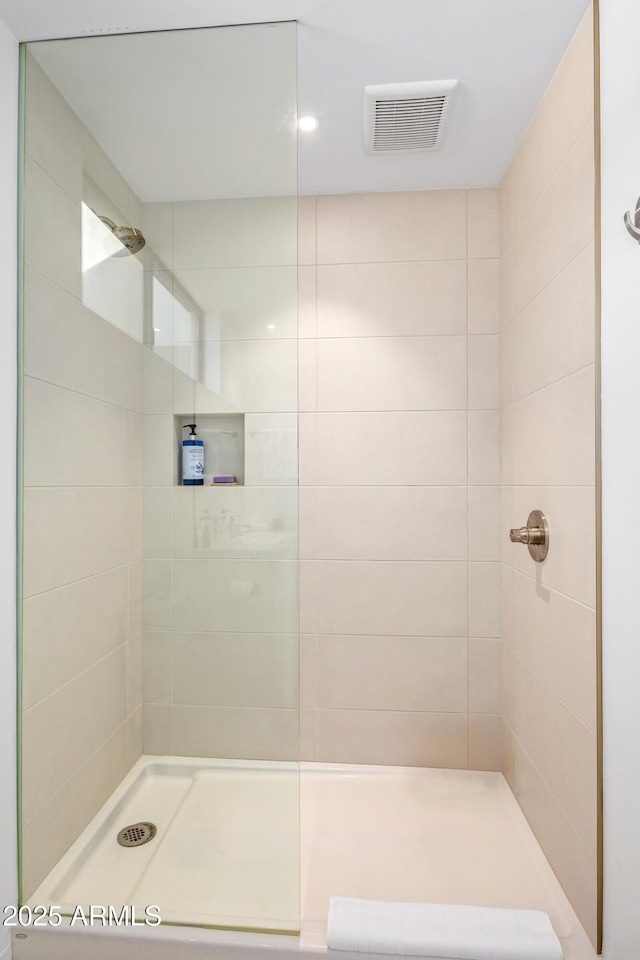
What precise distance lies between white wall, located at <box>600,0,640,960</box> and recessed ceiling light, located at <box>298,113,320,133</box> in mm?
740

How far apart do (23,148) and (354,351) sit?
1107 millimetres

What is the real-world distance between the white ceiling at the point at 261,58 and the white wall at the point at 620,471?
242 millimetres

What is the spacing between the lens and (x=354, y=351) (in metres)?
1.98

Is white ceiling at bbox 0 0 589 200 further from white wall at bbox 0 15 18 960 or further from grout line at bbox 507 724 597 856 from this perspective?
grout line at bbox 507 724 597 856

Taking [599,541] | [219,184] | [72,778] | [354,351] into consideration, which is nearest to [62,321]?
[219,184]

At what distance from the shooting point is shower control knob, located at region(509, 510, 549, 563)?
4.89 feet

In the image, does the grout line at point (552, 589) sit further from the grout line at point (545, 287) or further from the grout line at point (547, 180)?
the grout line at point (547, 180)

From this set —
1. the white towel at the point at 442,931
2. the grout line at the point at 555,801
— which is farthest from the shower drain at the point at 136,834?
the grout line at the point at 555,801

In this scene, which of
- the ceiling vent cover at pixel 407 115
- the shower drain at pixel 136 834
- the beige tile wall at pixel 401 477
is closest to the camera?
the shower drain at pixel 136 834

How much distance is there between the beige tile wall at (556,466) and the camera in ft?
4.07

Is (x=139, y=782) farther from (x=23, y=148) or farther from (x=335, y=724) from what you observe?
(x=23, y=148)

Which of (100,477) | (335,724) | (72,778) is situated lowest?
(335,724)

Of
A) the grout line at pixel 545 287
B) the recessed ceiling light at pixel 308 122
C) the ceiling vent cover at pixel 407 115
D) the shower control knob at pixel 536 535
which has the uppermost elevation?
the recessed ceiling light at pixel 308 122

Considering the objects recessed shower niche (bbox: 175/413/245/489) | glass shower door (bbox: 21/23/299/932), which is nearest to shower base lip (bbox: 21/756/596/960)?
glass shower door (bbox: 21/23/299/932)
